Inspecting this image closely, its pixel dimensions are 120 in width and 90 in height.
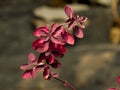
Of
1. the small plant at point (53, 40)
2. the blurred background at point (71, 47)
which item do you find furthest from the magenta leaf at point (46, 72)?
the blurred background at point (71, 47)

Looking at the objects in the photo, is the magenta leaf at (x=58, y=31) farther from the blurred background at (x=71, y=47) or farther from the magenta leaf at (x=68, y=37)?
the blurred background at (x=71, y=47)

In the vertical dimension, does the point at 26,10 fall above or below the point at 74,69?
above

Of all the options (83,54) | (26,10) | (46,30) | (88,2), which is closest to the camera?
(46,30)

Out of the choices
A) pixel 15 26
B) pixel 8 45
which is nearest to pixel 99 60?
pixel 8 45

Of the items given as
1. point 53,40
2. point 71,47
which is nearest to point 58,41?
point 53,40

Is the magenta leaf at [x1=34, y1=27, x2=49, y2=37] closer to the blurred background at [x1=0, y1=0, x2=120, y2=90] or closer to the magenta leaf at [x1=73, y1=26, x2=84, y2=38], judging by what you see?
the magenta leaf at [x1=73, y1=26, x2=84, y2=38]

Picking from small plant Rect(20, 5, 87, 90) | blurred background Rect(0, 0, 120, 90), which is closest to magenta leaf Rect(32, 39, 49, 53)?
small plant Rect(20, 5, 87, 90)

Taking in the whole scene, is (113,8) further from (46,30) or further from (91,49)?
(46,30)

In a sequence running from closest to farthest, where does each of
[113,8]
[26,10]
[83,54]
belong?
[83,54]
[113,8]
[26,10]
